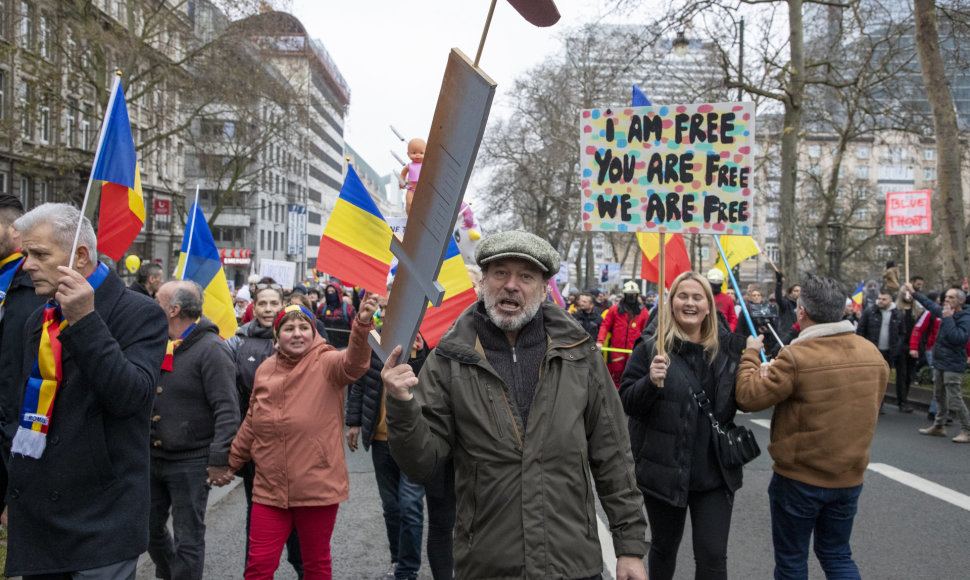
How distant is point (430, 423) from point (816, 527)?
227cm

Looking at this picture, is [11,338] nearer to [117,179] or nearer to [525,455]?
[117,179]

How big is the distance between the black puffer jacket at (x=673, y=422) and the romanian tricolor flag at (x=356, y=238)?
75.2 inches

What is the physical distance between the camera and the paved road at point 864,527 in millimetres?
5406

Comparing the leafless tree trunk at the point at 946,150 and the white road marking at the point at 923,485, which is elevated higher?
the leafless tree trunk at the point at 946,150

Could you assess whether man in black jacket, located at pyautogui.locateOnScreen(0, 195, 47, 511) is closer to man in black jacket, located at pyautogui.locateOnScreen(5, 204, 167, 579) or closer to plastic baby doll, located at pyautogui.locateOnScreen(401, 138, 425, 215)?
man in black jacket, located at pyautogui.locateOnScreen(5, 204, 167, 579)

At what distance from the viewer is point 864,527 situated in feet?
20.7

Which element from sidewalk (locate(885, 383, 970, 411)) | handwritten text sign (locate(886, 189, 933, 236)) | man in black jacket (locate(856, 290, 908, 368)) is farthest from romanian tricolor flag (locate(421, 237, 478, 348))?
handwritten text sign (locate(886, 189, 933, 236))

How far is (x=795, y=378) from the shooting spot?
13.3ft

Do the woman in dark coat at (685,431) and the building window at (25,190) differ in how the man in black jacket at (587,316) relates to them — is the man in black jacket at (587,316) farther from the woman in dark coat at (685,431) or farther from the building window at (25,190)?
the building window at (25,190)

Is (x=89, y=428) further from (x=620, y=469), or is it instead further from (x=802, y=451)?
(x=802, y=451)

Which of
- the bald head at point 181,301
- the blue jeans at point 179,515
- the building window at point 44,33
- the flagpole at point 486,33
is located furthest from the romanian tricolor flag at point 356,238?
the building window at point 44,33

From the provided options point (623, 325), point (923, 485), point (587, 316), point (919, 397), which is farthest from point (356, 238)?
point (919, 397)

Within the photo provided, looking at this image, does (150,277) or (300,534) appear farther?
(150,277)

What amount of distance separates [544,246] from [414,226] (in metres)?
0.68
